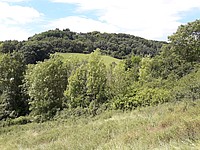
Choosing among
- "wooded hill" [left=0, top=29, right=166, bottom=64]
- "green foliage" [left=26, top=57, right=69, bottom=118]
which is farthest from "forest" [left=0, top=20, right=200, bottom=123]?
"wooded hill" [left=0, top=29, right=166, bottom=64]

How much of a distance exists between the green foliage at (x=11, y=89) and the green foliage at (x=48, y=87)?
5.63 m

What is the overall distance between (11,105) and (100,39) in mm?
57619

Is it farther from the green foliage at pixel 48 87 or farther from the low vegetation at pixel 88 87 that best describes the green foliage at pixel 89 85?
the green foliage at pixel 48 87

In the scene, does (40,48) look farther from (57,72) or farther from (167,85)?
(167,85)

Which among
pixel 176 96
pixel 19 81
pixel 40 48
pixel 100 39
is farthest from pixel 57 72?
pixel 100 39

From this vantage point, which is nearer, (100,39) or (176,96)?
(176,96)

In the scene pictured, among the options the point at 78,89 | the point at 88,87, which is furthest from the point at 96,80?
the point at 78,89

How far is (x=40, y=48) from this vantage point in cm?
6738

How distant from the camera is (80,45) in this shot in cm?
8088

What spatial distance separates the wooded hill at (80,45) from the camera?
66.1 meters

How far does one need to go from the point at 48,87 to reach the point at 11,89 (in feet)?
29.3

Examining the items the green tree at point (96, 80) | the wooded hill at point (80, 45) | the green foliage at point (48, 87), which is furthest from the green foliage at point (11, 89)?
the wooded hill at point (80, 45)

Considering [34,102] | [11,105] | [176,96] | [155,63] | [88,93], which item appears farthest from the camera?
[155,63]

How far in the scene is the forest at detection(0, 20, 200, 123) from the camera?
2958cm
